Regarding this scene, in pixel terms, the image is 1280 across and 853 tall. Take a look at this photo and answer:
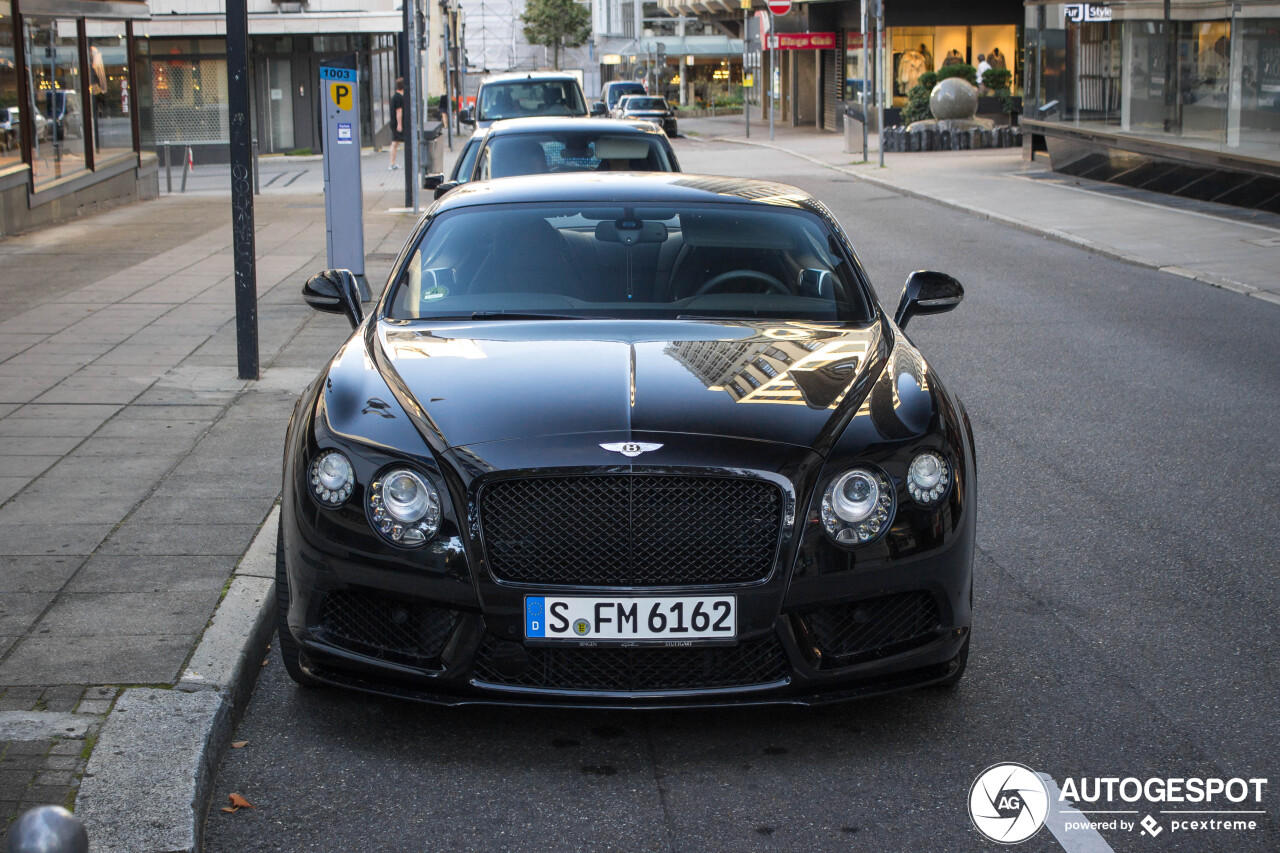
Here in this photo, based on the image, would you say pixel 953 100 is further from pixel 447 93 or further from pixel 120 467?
pixel 120 467

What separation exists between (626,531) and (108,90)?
21.8 meters

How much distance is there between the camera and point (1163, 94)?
22.8 m

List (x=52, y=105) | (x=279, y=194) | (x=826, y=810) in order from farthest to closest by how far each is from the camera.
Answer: (x=279, y=194) → (x=52, y=105) → (x=826, y=810)

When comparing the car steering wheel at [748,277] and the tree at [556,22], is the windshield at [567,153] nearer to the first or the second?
the car steering wheel at [748,277]

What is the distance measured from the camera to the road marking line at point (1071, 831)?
3.45 meters

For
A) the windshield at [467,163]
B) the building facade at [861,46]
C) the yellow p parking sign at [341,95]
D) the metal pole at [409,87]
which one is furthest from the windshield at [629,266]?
the building facade at [861,46]

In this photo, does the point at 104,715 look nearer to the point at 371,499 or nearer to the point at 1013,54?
the point at 371,499

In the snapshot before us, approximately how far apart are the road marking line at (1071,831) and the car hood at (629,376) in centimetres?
106

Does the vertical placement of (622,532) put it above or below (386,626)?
above

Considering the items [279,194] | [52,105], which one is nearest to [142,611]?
[52,105]

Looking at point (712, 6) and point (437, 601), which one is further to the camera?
point (712, 6)

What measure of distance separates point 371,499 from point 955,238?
49.1ft

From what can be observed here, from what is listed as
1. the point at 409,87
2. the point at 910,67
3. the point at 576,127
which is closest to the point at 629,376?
the point at 576,127

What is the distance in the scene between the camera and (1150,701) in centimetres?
430
